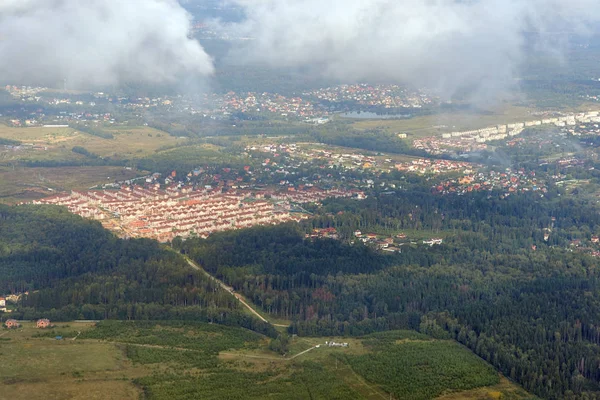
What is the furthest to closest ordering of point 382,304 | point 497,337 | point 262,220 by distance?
point 262,220 < point 382,304 < point 497,337

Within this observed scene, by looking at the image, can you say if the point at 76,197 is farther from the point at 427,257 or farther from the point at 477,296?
the point at 477,296

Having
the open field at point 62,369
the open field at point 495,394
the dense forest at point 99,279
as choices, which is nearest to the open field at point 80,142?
the dense forest at point 99,279

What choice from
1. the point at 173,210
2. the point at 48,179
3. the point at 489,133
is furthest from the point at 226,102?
the point at 173,210

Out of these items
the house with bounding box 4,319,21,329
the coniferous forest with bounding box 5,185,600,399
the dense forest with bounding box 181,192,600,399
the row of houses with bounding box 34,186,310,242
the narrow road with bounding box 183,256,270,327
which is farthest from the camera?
the row of houses with bounding box 34,186,310,242

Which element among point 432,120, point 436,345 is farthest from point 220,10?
point 436,345

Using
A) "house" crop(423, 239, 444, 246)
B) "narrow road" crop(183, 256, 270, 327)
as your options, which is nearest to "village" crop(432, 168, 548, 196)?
"house" crop(423, 239, 444, 246)

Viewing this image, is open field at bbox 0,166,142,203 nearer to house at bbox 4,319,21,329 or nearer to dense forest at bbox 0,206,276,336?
dense forest at bbox 0,206,276,336

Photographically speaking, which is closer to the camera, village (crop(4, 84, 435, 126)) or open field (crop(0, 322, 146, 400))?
open field (crop(0, 322, 146, 400))
